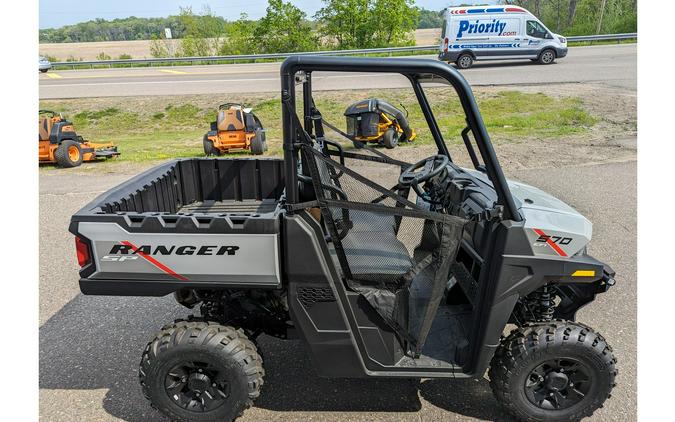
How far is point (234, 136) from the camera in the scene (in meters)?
9.81

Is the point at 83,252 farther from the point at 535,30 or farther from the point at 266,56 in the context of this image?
the point at 266,56

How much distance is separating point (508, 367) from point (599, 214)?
13.9 ft

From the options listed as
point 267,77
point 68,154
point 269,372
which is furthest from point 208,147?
point 267,77

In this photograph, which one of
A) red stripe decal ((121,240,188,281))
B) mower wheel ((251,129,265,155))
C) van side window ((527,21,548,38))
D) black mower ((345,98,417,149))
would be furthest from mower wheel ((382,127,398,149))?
van side window ((527,21,548,38))

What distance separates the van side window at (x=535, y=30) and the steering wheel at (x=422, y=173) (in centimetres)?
1736

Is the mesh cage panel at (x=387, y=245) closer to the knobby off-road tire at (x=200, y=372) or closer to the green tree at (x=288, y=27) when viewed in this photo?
the knobby off-road tire at (x=200, y=372)

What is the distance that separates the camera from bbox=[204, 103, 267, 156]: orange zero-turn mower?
9750mm

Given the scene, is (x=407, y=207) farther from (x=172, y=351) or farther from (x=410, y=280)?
(x=172, y=351)

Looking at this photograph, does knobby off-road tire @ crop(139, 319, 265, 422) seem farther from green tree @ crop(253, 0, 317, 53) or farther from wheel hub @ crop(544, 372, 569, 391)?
green tree @ crop(253, 0, 317, 53)

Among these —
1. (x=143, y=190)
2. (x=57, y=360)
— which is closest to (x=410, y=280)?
(x=143, y=190)

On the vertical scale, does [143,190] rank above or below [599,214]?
above

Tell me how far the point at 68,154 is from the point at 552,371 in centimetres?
961

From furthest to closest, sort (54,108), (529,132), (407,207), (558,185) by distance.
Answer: (54,108), (529,132), (558,185), (407,207)

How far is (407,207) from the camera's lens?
2.59 m
